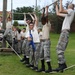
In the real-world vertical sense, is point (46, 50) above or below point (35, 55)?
above

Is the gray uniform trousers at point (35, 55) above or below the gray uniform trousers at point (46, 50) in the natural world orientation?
below

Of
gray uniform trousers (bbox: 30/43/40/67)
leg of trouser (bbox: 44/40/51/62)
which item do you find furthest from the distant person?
gray uniform trousers (bbox: 30/43/40/67)

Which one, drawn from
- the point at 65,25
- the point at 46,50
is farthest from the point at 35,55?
the point at 65,25

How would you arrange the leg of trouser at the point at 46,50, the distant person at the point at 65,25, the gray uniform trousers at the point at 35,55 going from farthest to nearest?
the gray uniform trousers at the point at 35,55, the leg of trouser at the point at 46,50, the distant person at the point at 65,25

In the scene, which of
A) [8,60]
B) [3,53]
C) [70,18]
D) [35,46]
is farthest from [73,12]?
[3,53]

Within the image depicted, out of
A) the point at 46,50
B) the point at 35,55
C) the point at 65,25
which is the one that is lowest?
→ the point at 35,55

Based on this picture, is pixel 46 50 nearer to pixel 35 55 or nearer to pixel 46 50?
pixel 46 50

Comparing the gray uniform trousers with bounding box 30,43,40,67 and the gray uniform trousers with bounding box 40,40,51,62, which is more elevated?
the gray uniform trousers with bounding box 40,40,51,62

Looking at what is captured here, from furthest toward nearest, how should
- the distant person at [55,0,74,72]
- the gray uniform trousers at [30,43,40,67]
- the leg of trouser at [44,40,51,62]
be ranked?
the gray uniform trousers at [30,43,40,67] → the leg of trouser at [44,40,51,62] → the distant person at [55,0,74,72]

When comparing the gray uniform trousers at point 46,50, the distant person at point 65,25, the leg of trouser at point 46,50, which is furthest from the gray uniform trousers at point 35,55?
the distant person at point 65,25

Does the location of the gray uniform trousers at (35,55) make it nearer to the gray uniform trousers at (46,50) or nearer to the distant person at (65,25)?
the gray uniform trousers at (46,50)

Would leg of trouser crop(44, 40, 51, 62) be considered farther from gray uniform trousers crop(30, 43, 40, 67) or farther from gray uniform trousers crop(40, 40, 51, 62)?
gray uniform trousers crop(30, 43, 40, 67)

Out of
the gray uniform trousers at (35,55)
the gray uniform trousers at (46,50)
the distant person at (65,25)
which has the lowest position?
the gray uniform trousers at (35,55)

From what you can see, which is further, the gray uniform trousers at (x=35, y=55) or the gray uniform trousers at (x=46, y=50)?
the gray uniform trousers at (x=35, y=55)
